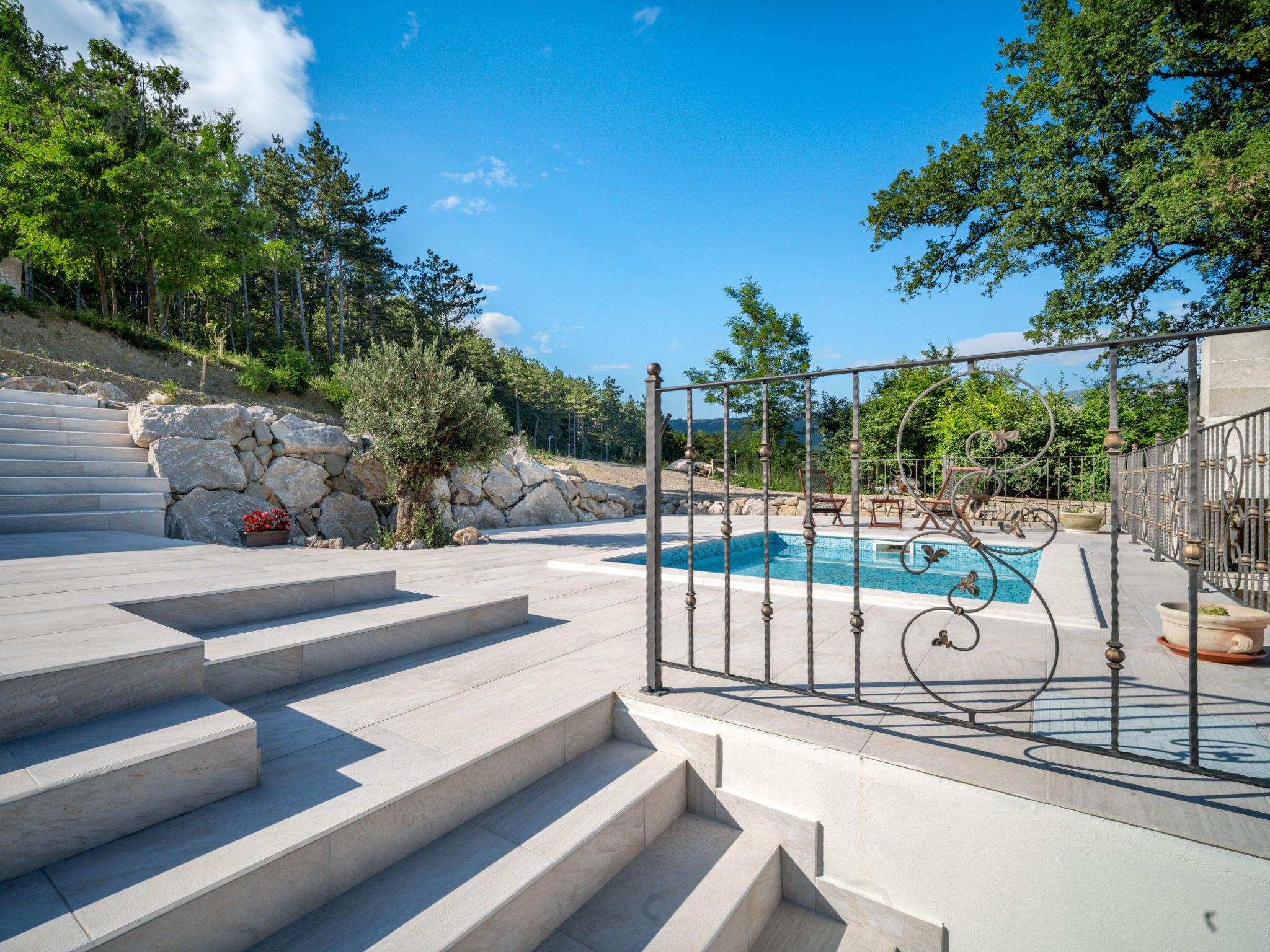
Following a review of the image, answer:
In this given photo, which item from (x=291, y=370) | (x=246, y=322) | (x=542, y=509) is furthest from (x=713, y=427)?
(x=542, y=509)

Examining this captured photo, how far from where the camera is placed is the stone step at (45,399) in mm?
6547

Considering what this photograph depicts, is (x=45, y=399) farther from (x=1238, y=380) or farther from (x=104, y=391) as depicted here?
(x=1238, y=380)

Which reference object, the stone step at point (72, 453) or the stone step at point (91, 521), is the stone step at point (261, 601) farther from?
the stone step at point (72, 453)

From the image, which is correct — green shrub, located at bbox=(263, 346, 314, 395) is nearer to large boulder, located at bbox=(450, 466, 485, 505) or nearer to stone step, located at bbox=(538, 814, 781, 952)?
large boulder, located at bbox=(450, 466, 485, 505)

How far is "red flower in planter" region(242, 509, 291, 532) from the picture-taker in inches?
234

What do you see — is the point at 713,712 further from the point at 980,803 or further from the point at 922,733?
the point at 980,803

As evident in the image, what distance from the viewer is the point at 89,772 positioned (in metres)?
1.22

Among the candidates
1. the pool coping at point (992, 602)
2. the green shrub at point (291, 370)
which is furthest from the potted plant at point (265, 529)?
the green shrub at point (291, 370)

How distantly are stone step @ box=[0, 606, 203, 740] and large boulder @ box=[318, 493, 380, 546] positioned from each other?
5.52 meters

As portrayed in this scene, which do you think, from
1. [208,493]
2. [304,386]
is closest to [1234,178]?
[208,493]

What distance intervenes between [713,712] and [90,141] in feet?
58.6

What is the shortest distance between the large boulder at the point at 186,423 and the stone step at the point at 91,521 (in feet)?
3.63

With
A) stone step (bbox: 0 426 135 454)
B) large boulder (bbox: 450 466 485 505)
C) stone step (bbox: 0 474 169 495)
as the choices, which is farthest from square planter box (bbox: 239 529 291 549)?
large boulder (bbox: 450 466 485 505)

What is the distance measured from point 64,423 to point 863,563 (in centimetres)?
924
